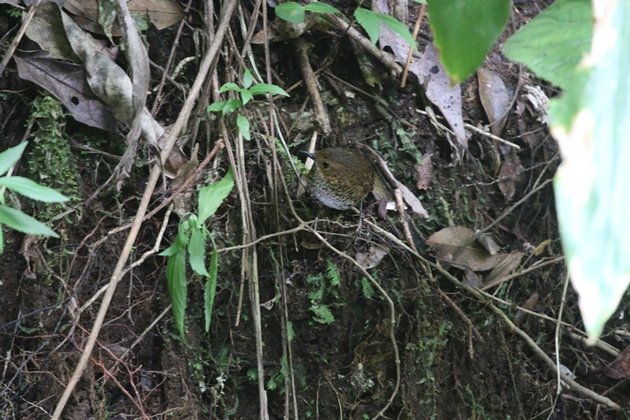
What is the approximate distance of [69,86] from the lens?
1851 mm

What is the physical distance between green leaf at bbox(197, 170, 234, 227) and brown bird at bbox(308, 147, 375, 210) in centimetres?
41

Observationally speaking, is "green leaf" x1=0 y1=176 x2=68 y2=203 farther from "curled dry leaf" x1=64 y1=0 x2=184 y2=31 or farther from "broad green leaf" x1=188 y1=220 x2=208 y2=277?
"curled dry leaf" x1=64 y1=0 x2=184 y2=31

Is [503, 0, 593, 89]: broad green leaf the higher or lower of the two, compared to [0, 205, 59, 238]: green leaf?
higher

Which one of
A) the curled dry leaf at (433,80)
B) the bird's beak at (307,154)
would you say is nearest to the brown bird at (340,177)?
the bird's beak at (307,154)

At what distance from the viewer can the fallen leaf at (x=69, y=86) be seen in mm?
1826

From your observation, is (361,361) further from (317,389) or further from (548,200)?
(548,200)

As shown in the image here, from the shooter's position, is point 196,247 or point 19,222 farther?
point 196,247

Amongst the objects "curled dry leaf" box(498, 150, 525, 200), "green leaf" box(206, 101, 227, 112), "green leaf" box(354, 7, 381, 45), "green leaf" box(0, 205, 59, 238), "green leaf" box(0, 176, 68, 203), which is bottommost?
"curled dry leaf" box(498, 150, 525, 200)

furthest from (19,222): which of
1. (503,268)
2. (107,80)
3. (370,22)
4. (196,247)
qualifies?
(503,268)

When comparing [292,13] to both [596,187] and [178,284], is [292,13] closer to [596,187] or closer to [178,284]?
[178,284]

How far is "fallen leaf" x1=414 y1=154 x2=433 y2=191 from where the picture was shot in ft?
7.93

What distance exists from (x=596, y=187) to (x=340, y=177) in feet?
5.25

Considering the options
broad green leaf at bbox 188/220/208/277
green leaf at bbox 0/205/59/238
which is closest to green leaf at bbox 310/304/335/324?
broad green leaf at bbox 188/220/208/277

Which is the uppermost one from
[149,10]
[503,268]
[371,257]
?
[149,10]
